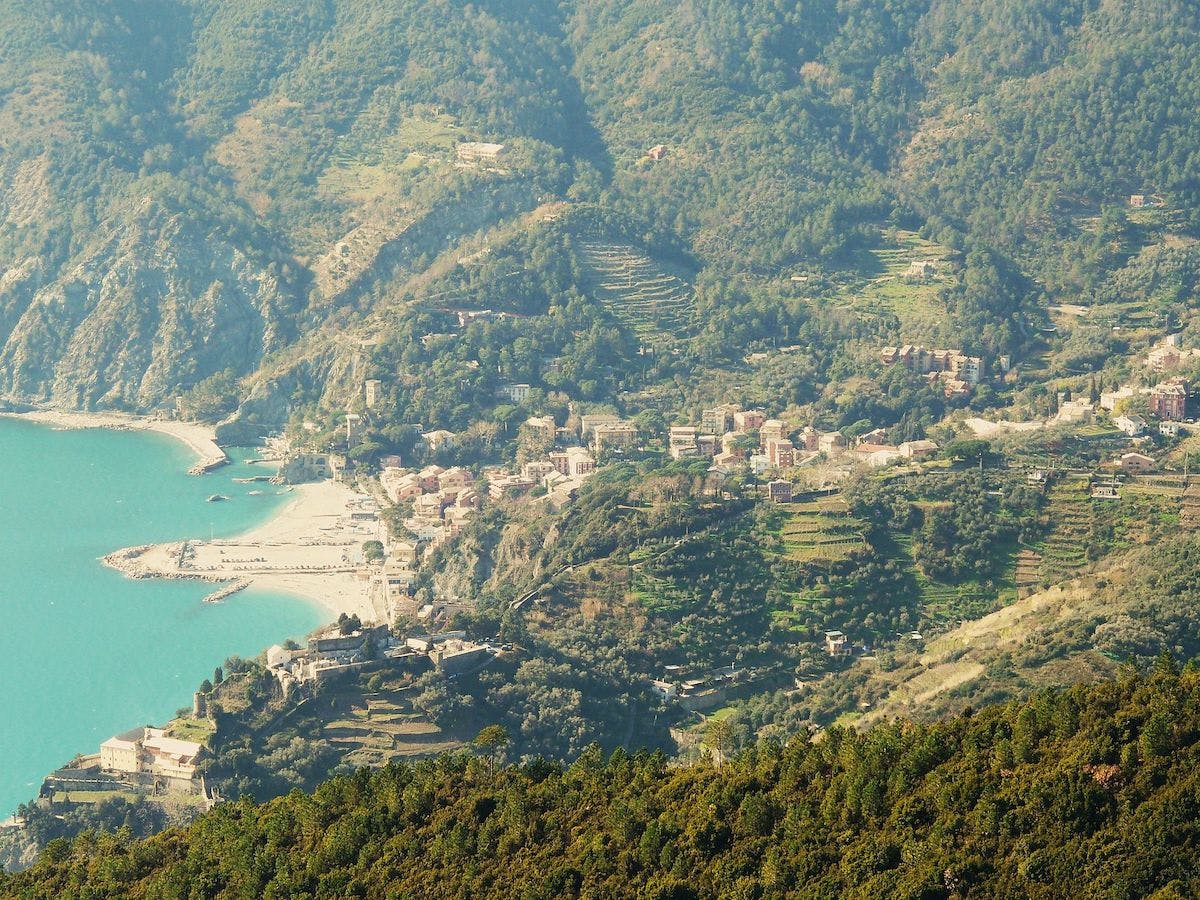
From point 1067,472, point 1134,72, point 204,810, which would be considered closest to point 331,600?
point 204,810

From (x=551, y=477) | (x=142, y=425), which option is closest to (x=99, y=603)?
(x=551, y=477)

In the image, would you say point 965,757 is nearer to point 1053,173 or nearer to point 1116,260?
point 1116,260

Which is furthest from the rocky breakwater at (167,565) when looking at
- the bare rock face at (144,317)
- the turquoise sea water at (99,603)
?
the bare rock face at (144,317)

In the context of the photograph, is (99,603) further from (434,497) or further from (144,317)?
(144,317)

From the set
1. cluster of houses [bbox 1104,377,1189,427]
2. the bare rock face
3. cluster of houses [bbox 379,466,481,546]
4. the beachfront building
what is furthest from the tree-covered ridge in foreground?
the bare rock face

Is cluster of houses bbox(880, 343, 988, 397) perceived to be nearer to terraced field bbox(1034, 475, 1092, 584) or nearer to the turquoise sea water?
terraced field bbox(1034, 475, 1092, 584)

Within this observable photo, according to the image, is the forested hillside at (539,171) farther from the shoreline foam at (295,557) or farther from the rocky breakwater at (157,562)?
the rocky breakwater at (157,562)
